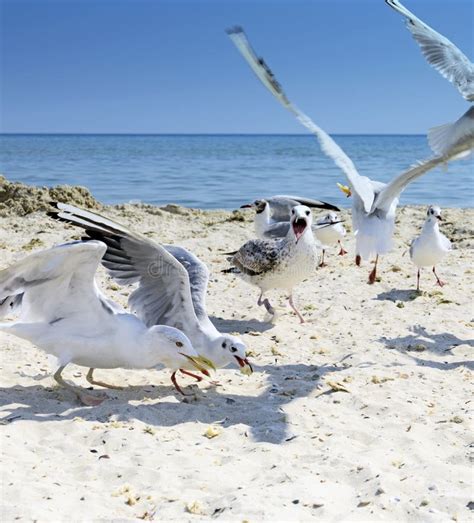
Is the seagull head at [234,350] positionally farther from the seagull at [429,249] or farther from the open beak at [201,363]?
the seagull at [429,249]

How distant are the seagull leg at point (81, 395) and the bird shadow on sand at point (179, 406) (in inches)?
1.8

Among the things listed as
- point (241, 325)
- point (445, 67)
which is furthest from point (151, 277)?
point (445, 67)

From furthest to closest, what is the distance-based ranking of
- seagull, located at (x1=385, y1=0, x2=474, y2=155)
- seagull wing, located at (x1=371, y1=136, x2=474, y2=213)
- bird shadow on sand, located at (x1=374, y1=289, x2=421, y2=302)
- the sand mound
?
the sand mound < bird shadow on sand, located at (x1=374, y1=289, x2=421, y2=302) < seagull, located at (x1=385, y1=0, x2=474, y2=155) < seagull wing, located at (x1=371, y1=136, x2=474, y2=213)

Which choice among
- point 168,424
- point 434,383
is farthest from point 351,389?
point 168,424

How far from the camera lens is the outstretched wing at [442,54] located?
7.23 metres

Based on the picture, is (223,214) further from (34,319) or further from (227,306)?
(34,319)

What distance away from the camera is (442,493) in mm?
3545

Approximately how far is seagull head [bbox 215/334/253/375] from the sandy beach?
210 millimetres

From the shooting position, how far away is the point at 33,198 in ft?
38.8

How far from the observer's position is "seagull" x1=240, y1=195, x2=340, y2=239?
866 centimetres

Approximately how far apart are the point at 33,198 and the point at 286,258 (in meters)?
6.08

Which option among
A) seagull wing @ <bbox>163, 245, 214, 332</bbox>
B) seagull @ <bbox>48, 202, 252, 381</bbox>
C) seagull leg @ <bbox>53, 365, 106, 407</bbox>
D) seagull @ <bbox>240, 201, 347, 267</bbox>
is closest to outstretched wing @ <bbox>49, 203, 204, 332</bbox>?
seagull @ <bbox>48, 202, 252, 381</bbox>

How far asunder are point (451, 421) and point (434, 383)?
2.80 feet

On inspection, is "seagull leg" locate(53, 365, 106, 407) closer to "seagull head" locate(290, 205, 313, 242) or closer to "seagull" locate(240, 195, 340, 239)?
"seagull head" locate(290, 205, 313, 242)
